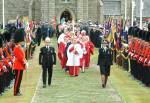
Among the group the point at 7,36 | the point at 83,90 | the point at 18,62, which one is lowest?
the point at 83,90

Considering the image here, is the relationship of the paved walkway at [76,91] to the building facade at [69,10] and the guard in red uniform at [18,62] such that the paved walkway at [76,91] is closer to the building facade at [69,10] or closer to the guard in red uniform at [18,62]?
the guard in red uniform at [18,62]

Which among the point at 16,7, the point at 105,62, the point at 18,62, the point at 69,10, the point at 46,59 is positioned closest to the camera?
the point at 18,62

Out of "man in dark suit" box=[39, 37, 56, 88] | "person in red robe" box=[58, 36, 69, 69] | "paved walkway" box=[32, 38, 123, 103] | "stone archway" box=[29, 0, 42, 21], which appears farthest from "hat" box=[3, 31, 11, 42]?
"stone archway" box=[29, 0, 42, 21]

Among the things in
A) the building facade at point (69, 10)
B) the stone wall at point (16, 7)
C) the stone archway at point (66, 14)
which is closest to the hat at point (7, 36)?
the building facade at point (69, 10)

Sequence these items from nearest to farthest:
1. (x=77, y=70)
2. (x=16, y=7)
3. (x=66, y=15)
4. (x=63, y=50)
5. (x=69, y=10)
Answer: (x=77, y=70), (x=63, y=50), (x=69, y=10), (x=66, y=15), (x=16, y=7)

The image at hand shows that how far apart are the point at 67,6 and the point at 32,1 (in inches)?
175

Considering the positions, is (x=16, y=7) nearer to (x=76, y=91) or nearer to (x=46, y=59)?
(x=46, y=59)

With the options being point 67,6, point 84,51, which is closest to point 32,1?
point 67,6

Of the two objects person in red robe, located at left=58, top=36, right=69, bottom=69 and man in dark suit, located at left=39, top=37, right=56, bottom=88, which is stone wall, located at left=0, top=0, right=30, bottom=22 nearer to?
person in red robe, located at left=58, top=36, right=69, bottom=69

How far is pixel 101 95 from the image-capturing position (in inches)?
933

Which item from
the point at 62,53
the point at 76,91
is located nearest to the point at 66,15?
the point at 62,53

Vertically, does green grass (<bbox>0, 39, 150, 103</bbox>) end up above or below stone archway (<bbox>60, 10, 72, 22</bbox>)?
below

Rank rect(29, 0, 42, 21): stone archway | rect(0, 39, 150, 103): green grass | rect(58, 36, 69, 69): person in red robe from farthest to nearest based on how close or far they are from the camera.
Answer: rect(29, 0, 42, 21): stone archway < rect(58, 36, 69, 69): person in red robe < rect(0, 39, 150, 103): green grass

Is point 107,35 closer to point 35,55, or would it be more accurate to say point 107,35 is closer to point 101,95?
point 35,55
